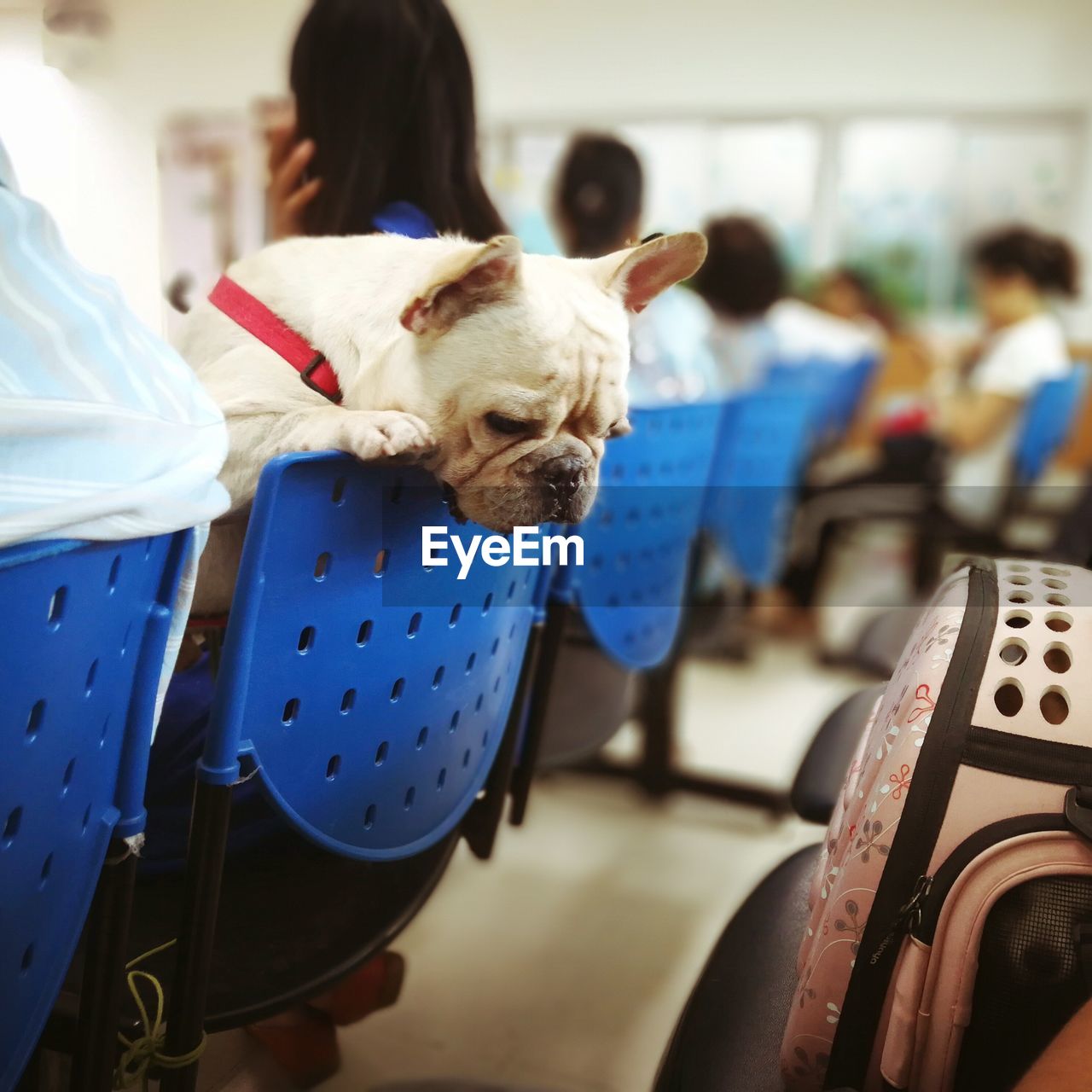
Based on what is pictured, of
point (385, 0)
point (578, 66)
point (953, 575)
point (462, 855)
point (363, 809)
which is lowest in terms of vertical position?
point (462, 855)

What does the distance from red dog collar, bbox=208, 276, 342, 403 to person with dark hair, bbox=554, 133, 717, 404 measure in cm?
103

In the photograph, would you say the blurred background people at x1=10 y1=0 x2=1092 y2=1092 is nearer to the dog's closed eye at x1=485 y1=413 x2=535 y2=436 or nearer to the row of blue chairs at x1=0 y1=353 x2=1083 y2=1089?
the row of blue chairs at x1=0 y1=353 x2=1083 y2=1089

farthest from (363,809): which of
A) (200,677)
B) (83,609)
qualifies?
(83,609)

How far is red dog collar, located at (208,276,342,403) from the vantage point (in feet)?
2.80

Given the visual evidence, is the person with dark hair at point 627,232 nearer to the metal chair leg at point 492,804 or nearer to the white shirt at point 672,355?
the white shirt at point 672,355

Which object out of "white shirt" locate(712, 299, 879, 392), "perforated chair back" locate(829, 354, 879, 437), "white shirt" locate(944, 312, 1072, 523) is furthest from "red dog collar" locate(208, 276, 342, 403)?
"perforated chair back" locate(829, 354, 879, 437)

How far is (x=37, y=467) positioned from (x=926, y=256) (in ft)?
16.1

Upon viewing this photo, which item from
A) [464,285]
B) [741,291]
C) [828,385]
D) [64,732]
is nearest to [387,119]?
[464,285]

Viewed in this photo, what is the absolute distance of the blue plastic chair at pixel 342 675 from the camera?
2.10ft

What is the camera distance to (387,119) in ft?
3.73

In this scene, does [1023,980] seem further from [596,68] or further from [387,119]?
[596,68]

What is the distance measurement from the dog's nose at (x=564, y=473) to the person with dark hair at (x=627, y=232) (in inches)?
41.4

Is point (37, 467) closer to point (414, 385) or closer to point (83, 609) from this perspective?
point (83, 609)

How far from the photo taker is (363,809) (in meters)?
0.77
